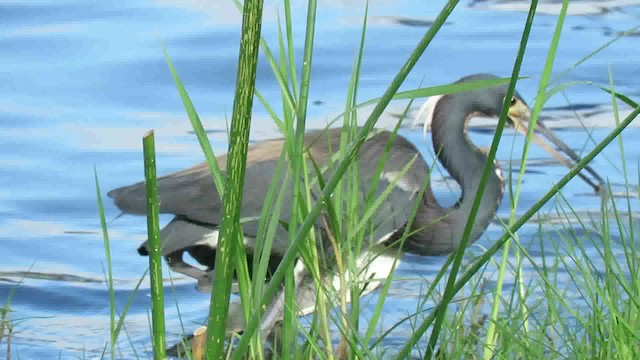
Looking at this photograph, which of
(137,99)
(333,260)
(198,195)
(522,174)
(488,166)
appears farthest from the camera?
(137,99)

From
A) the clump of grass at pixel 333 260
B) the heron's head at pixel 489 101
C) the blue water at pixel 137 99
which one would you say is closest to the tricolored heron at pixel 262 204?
the blue water at pixel 137 99

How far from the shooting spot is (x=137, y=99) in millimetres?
8195

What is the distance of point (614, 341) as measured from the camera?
216 cm

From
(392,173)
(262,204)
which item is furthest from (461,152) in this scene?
(262,204)

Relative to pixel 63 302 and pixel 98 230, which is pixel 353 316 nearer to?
pixel 63 302

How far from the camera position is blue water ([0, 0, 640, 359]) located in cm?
579

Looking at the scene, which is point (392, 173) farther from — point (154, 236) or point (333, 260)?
point (154, 236)

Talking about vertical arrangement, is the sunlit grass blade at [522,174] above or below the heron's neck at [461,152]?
below

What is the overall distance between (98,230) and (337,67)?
2.30m

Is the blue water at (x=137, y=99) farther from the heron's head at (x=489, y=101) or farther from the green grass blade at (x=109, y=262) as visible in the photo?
the green grass blade at (x=109, y=262)

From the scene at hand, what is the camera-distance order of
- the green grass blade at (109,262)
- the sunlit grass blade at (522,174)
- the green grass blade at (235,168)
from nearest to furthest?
the green grass blade at (235,168) → the green grass blade at (109,262) → the sunlit grass blade at (522,174)

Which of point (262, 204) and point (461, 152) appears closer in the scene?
point (262, 204)

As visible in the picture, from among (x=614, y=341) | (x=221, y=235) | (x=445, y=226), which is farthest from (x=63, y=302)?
(x=221, y=235)

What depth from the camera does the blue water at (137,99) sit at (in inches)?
228
